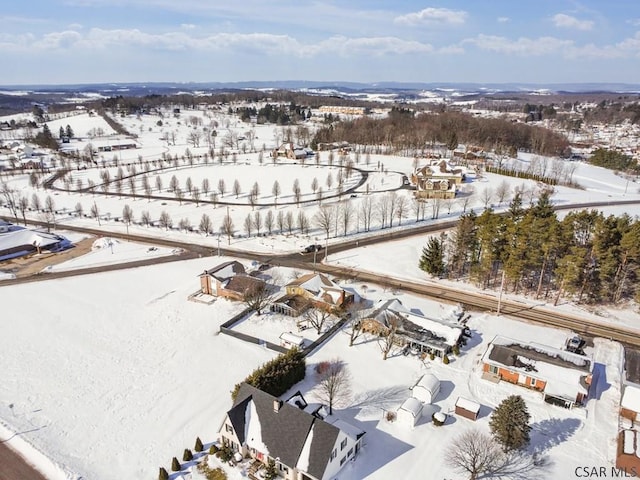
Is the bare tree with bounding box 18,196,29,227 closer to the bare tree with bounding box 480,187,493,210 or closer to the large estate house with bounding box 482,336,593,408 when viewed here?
the large estate house with bounding box 482,336,593,408

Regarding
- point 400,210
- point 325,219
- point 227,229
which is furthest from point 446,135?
point 227,229

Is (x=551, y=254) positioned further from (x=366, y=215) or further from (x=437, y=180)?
(x=437, y=180)

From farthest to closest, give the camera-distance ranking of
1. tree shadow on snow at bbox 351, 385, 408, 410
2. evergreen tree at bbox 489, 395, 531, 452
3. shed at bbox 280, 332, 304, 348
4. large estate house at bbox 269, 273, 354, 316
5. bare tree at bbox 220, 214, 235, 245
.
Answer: bare tree at bbox 220, 214, 235, 245 → large estate house at bbox 269, 273, 354, 316 → shed at bbox 280, 332, 304, 348 → tree shadow on snow at bbox 351, 385, 408, 410 → evergreen tree at bbox 489, 395, 531, 452

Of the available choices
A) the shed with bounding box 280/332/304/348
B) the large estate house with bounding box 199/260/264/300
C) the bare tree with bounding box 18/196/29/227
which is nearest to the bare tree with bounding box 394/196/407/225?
the large estate house with bounding box 199/260/264/300

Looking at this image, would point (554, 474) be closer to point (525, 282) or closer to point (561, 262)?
point (561, 262)

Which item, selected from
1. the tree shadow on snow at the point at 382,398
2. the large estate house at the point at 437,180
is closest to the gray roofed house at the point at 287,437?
→ the tree shadow on snow at the point at 382,398

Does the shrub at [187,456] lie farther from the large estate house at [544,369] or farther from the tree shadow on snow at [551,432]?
the large estate house at [544,369]
